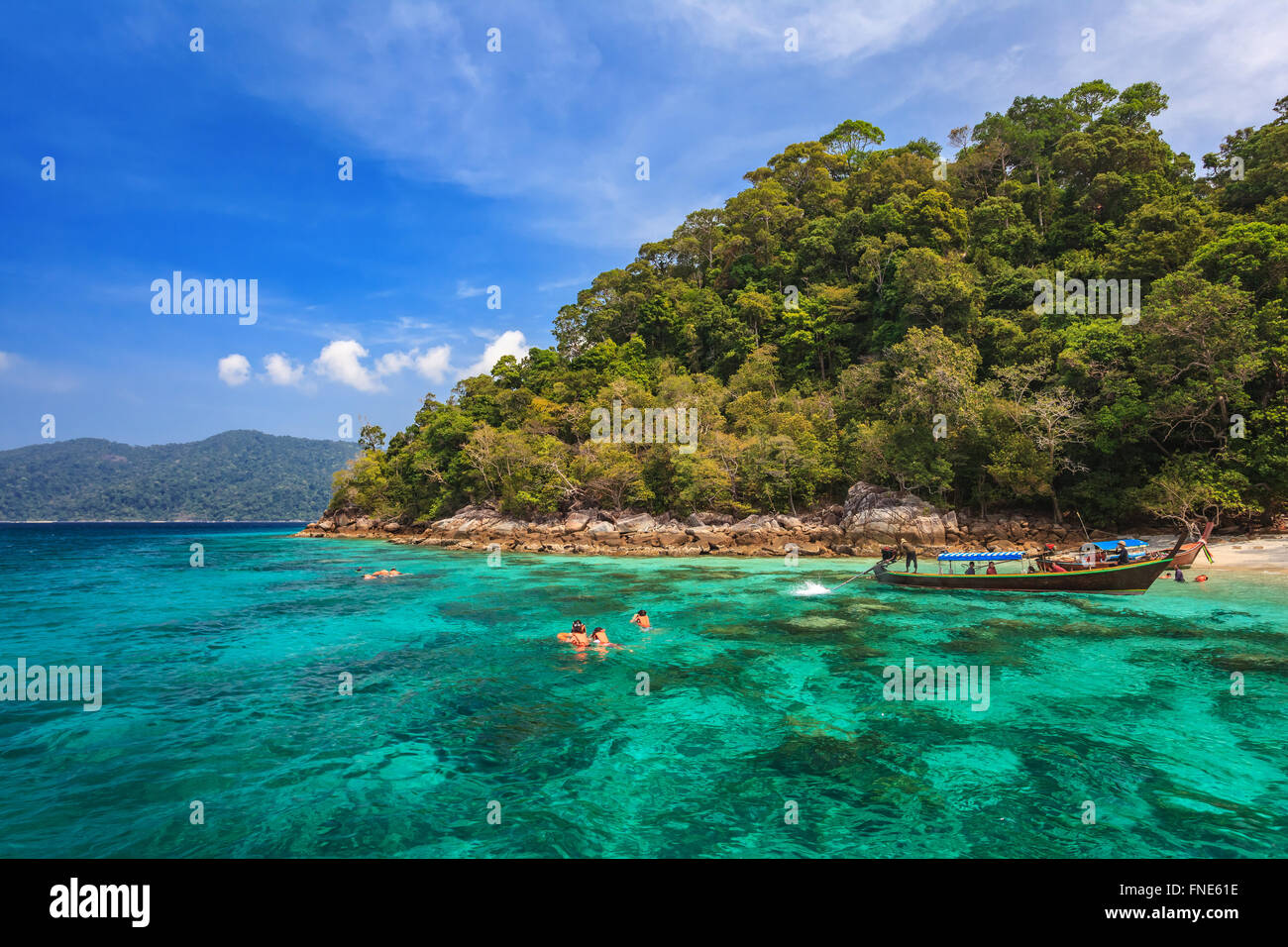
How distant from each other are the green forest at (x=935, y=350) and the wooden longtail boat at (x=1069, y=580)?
32.8 feet

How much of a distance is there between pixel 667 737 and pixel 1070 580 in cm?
1760

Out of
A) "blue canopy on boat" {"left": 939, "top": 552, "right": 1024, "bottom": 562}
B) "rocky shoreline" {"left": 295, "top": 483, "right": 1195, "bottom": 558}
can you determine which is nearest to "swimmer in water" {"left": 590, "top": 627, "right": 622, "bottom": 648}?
"blue canopy on boat" {"left": 939, "top": 552, "right": 1024, "bottom": 562}

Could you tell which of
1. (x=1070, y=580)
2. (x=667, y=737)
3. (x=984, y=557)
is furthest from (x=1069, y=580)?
(x=667, y=737)

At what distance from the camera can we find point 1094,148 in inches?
1726

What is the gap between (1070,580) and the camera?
18859 millimetres

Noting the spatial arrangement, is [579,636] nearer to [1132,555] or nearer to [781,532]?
[1132,555]

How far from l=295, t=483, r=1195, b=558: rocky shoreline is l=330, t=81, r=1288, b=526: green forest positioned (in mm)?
1526

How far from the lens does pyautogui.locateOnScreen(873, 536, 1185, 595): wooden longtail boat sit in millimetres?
17953

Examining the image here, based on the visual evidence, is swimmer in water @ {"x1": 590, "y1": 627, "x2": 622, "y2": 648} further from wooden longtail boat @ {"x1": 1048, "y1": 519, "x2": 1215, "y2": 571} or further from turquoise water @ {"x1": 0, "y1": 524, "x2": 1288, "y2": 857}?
wooden longtail boat @ {"x1": 1048, "y1": 519, "x2": 1215, "y2": 571}

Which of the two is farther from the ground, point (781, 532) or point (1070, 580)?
point (1070, 580)

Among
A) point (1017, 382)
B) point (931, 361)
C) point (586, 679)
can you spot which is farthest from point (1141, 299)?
point (586, 679)

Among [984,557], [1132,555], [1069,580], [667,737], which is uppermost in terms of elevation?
[984,557]

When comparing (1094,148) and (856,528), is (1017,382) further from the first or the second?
(1094,148)
